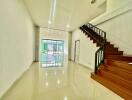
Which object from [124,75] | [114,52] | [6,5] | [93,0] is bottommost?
[124,75]

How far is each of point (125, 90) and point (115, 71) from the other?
1145 millimetres

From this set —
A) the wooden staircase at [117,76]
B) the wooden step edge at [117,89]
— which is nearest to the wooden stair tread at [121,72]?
the wooden staircase at [117,76]

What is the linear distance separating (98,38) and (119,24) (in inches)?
61.0

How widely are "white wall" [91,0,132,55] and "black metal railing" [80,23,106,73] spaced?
537 mm

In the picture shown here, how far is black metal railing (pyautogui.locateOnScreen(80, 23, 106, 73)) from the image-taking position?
207 inches

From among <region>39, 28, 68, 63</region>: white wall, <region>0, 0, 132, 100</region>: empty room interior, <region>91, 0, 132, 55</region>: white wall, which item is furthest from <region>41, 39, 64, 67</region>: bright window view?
<region>91, 0, 132, 55</region>: white wall

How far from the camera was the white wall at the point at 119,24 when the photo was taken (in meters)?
5.43

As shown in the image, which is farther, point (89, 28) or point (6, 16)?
point (89, 28)

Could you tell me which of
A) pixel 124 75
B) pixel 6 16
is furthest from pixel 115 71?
pixel 6 16

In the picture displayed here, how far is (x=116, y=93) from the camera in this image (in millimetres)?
3328

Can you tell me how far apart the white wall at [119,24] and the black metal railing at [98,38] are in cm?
54

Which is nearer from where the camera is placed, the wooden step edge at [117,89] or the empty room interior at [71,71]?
the wooden step edge at [117,89]

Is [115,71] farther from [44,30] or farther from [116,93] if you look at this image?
[44,30]

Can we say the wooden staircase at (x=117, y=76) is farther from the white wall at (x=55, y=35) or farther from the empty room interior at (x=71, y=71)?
the white wall at (x=55, y=35)
